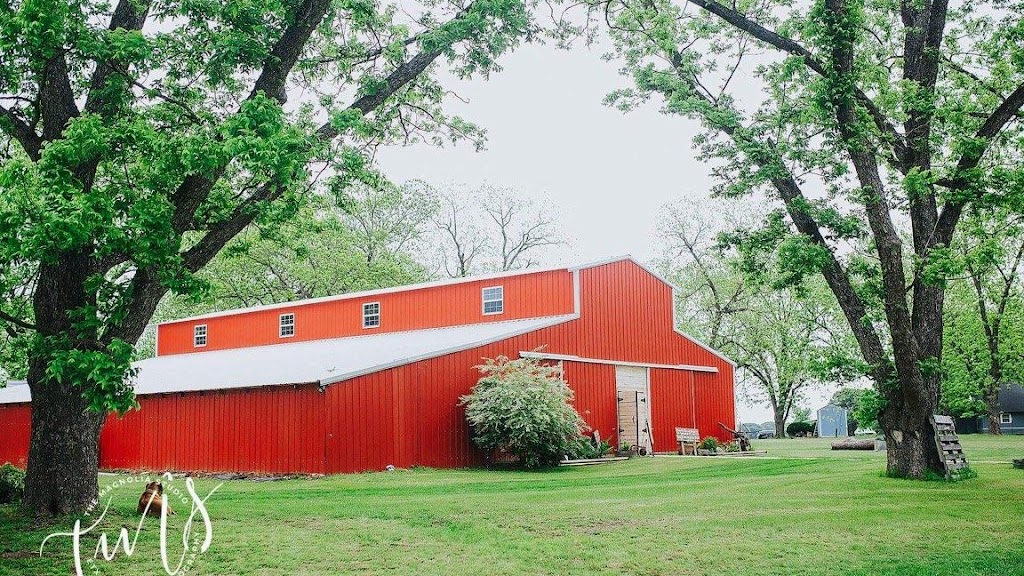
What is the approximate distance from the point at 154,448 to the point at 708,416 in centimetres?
1767

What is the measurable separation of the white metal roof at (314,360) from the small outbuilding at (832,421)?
133 ft

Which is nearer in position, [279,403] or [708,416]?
[279,403]

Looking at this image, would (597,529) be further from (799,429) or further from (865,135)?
(799,429)

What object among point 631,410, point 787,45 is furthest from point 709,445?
point 787,45

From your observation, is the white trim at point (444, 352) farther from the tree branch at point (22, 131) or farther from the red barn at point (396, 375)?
the tree branch at point (22, 131)

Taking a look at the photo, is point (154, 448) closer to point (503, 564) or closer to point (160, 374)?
point (160, 374)

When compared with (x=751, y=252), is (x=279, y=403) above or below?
below

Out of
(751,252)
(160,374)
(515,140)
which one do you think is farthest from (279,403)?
(515,140)

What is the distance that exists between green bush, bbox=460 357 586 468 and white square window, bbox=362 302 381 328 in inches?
352

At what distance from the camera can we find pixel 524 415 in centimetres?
2055

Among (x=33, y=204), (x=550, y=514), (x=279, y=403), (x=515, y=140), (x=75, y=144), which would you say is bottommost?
(x=550, y=514)

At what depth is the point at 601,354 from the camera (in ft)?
86.4

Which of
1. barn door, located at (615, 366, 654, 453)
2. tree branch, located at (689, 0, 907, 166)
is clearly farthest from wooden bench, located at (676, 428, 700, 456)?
tree branch, located at (689, 0, 907, 166)

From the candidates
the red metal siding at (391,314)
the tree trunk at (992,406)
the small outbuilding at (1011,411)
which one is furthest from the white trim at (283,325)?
the small outbuilding at (1011,411)
